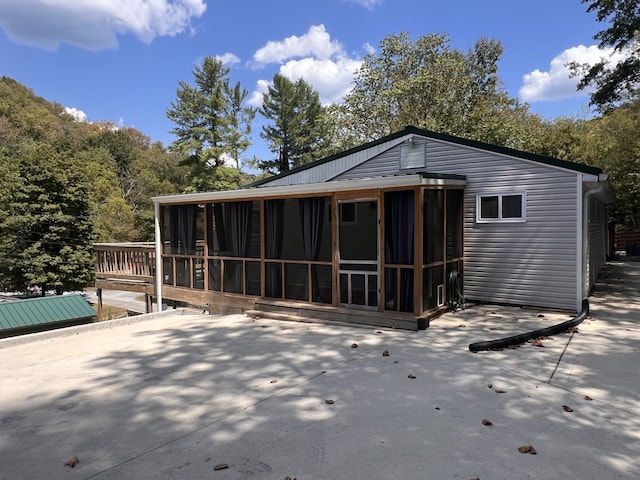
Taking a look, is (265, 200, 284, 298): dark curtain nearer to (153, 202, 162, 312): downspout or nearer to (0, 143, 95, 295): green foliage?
(153, 202, 162, 312): downspout

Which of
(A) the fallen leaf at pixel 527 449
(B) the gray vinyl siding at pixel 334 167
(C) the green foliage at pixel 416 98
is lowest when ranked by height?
(A) the fallen leaf at pixel 527 449

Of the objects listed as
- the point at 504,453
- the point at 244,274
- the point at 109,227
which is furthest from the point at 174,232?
the point at 109,227

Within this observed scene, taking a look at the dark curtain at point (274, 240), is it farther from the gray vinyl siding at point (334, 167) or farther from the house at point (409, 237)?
the gray vinyl siding at point (334, 167)

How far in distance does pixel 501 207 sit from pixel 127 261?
379 inches

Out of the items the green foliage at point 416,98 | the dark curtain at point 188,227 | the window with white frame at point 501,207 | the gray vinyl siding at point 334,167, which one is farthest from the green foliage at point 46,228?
the window with white frame at point 501,207

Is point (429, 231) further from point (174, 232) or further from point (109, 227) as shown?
point (109, 227)

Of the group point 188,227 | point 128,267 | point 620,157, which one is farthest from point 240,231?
point 620,157

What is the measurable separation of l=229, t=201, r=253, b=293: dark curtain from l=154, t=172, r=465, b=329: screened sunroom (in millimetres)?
20

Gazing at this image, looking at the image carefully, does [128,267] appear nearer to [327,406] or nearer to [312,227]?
[312,227]

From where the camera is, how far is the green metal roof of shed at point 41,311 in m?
9.97

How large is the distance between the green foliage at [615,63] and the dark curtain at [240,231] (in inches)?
392

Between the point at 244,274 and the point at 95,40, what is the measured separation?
19.0 meters

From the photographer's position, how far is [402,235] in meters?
6.25

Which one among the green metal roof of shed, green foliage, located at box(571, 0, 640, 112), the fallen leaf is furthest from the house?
green foliage, located at box(571, 0, 640, 112)
